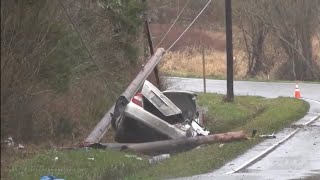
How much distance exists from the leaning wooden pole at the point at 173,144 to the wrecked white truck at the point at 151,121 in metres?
0.19

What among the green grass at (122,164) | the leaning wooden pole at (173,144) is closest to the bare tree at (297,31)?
the green grass at (122,164)

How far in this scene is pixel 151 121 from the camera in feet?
52.4

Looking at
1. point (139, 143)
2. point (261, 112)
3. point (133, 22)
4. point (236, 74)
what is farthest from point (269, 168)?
point (236, 74)

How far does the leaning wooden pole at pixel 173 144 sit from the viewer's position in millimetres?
15445

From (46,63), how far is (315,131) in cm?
903

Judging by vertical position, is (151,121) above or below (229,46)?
below

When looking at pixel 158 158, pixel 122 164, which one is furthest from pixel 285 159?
pixel 122 164

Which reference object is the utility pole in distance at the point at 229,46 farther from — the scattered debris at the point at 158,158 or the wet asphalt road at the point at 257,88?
the scattered debris at the point at 158,158

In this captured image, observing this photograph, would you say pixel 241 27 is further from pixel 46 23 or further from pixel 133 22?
pixel 46 23

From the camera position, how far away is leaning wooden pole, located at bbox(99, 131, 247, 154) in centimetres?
1545

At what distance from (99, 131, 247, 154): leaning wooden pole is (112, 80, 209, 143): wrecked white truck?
190 millimetres

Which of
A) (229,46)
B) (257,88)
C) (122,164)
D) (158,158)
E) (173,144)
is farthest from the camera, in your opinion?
(257,88)

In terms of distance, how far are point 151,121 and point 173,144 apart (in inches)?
28.8

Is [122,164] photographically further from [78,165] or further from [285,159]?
[285,159]
